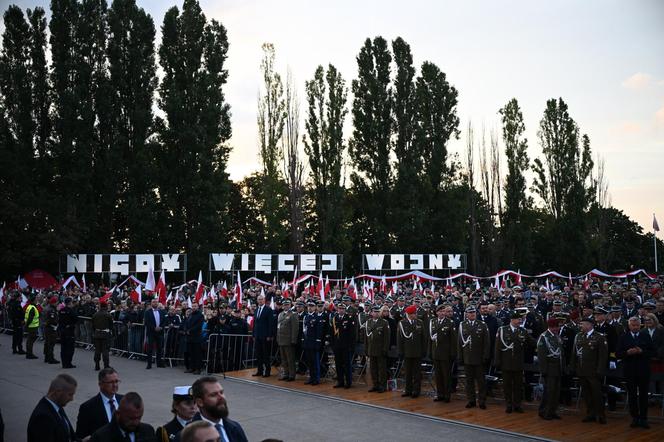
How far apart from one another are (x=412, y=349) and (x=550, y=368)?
304 cm

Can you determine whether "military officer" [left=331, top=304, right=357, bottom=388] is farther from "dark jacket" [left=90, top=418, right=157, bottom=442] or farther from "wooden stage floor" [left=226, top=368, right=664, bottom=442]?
"dark jacket" [left=90, top=418, right=157, bottom=442]

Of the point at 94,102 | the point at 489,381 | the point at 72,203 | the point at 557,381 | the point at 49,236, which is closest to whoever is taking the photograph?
the point at 557,381

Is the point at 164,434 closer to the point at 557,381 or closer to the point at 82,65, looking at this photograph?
the point at 557,381

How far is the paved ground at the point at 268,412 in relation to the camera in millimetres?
9258

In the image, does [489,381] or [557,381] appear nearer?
[557,381]

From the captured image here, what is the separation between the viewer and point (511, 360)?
10766mm

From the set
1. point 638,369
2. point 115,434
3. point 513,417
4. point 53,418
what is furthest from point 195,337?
point 115,434

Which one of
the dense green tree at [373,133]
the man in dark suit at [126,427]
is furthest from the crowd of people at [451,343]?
the dense green tree at [373,133]

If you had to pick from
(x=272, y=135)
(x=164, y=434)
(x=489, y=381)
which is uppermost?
(x=272, y=135)

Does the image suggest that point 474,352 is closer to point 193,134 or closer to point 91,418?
point 91,418

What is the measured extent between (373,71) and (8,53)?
85.4ft

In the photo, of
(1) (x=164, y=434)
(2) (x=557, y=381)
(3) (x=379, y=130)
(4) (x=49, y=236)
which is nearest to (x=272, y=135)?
(3) (x=379, y=130)

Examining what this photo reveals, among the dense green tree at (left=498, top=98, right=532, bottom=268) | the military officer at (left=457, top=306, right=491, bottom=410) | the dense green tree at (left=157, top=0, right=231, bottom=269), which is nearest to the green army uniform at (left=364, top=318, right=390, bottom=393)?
the military officer at (left=457, top=306, right=491, bottom=410)

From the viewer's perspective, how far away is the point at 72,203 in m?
36.9
